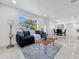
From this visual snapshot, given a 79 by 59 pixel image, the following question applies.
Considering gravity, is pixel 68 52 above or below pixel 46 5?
below

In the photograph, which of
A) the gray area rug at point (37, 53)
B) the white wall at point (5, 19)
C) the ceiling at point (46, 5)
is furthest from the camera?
the white wall at point (5, 19)

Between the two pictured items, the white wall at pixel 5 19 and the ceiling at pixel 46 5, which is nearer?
the ceiling at pixel 46 5

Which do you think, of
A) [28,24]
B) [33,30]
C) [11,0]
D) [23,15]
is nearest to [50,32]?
[33,30]

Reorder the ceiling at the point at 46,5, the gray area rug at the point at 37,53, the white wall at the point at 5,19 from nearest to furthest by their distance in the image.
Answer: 1. the gray area rug at the point at 37,53
2. the ceiling at the point at 46,5
3. the white wall at the point at 5,19

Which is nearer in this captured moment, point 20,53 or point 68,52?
point 20,53

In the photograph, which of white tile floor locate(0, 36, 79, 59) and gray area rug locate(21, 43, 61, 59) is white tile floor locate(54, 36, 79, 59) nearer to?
white tile floor locate(0, 36, 79, 59)

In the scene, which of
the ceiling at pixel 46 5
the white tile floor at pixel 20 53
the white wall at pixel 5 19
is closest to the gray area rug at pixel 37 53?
the white tile floor at pixel 20 53

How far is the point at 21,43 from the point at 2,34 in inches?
49.0

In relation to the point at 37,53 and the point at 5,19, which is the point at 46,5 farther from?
the point at 37,53

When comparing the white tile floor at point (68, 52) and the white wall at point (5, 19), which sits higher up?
the white wall at point (5, 19)

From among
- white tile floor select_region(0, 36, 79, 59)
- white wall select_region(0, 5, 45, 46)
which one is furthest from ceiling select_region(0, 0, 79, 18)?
white tile floor select_region(0, 36, 79, 59)

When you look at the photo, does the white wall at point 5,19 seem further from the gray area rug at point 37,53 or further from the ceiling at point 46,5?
the gray area rug at point 37,53

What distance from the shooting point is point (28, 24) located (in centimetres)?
711

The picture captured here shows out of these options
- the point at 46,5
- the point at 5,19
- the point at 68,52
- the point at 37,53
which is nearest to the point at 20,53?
the point at 37,53
